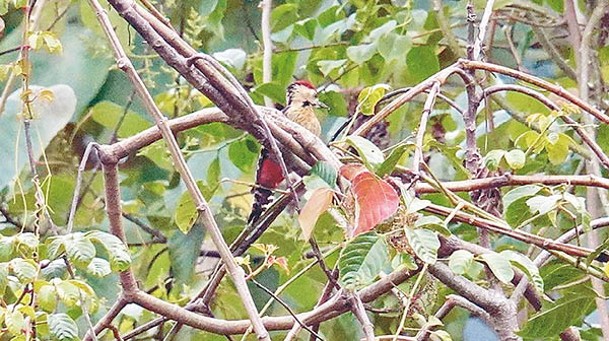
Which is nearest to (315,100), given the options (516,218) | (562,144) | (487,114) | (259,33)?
(259,33)

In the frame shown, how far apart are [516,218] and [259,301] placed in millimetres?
682

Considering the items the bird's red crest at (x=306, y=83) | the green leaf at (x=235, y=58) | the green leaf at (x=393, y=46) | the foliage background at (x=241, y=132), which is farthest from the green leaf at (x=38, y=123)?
the bird's red crest at (x=306, y=83)

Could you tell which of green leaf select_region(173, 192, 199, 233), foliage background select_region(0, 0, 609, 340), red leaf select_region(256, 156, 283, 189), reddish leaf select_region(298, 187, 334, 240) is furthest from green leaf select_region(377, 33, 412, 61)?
reddish leaf select_region(298, 187, 334, 240)

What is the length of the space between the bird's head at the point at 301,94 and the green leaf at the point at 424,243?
1179mm

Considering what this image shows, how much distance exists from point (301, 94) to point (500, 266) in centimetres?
128

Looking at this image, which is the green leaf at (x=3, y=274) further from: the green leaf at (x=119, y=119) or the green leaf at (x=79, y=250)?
the green leaf at (x=119, y=119)

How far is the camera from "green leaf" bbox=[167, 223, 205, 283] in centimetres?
175

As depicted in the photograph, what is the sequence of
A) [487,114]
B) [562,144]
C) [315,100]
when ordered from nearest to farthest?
[562,144]
[487,114]
[315,100]

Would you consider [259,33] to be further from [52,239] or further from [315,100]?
[52,239]

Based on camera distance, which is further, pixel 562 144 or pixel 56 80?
pixel 56 80

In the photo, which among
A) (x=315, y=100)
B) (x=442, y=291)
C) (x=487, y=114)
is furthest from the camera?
(x=315, y=100)

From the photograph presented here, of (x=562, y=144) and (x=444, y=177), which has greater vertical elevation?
(x=562, y=144)

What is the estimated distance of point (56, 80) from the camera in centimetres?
207

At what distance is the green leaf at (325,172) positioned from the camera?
0.99 m
